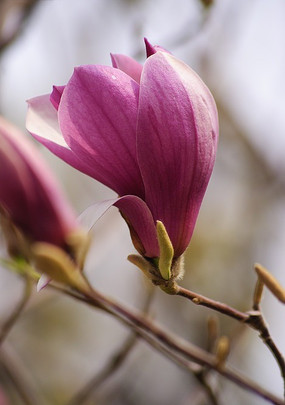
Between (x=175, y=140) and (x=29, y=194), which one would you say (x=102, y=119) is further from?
(x=29, y=194)

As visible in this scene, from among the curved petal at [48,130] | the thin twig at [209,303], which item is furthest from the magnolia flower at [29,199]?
the thin twig at [209,303]

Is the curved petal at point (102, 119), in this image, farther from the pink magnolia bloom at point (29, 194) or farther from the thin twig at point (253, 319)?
the pink magnolia bloom at point (29, 194)

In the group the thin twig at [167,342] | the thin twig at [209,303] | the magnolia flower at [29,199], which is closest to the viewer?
the thin twig at [209,303]

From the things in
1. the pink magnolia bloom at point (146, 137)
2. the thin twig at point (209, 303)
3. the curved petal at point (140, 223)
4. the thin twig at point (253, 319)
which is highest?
the pink magnolia bloom at point (146, 137)

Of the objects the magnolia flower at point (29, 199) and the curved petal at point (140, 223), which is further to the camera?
the magnolia flower at point (29, 199)

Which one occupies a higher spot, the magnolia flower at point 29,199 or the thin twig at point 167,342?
the magnolia flower at point 29,199

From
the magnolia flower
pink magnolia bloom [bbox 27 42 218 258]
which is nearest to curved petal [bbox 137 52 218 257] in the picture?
pink magnolia bloom [bbox 27 42 218 258]

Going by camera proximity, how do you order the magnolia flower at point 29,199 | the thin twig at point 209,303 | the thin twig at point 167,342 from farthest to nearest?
the magnolia flower at point 29,199 < the thin twig at point 167,342 < the thin twig at point 209,303
